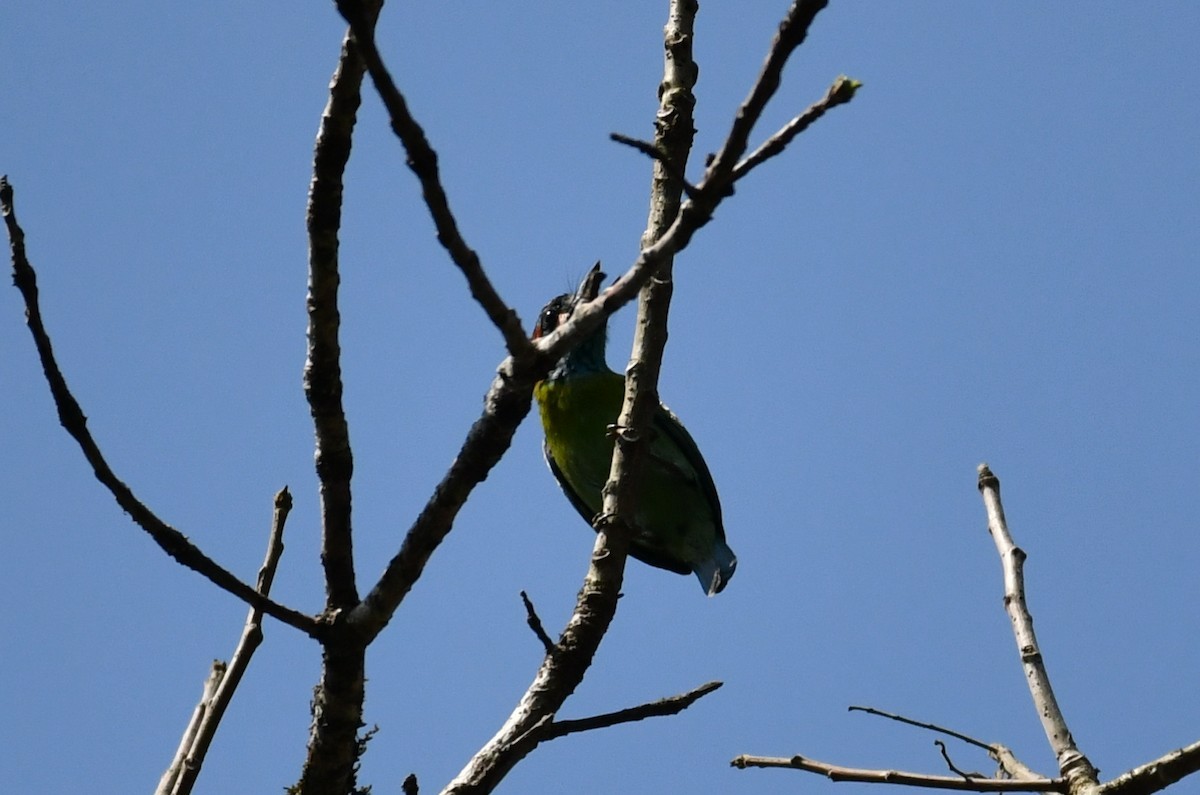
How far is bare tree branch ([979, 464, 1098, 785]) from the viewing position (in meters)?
2.77

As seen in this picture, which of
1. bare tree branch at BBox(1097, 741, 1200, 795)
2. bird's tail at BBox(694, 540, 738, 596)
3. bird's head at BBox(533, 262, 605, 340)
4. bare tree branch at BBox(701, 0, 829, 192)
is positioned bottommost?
bare tree branch at BBox(1097, 741, 1200, 795)

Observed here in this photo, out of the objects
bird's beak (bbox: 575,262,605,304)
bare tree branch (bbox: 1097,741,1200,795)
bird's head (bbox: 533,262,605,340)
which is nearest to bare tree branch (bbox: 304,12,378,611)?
bare tree branch (bbox: 1097,741,1200,795)

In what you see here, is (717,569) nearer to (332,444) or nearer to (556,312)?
(556,312)

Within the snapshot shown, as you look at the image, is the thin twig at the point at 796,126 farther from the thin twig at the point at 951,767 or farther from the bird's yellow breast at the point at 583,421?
the bird's yellow breast at the point at 583,421

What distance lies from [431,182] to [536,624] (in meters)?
1.48

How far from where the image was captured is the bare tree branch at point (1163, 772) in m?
2.44

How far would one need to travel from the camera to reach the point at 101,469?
2.29 meters

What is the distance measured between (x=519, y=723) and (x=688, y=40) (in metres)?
2.41

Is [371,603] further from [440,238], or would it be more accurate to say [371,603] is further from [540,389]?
[540,389]

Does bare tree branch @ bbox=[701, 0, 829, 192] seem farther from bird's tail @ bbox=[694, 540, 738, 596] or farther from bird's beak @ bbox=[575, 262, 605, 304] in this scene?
bird's tail @ bbox=[694, 540, 738, 596]

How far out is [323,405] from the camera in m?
2.49

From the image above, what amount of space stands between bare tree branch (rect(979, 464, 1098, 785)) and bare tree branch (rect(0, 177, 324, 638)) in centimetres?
170

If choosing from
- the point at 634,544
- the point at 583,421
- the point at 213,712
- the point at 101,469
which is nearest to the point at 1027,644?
the point at 213,712

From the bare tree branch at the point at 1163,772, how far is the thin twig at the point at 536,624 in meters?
1.38
